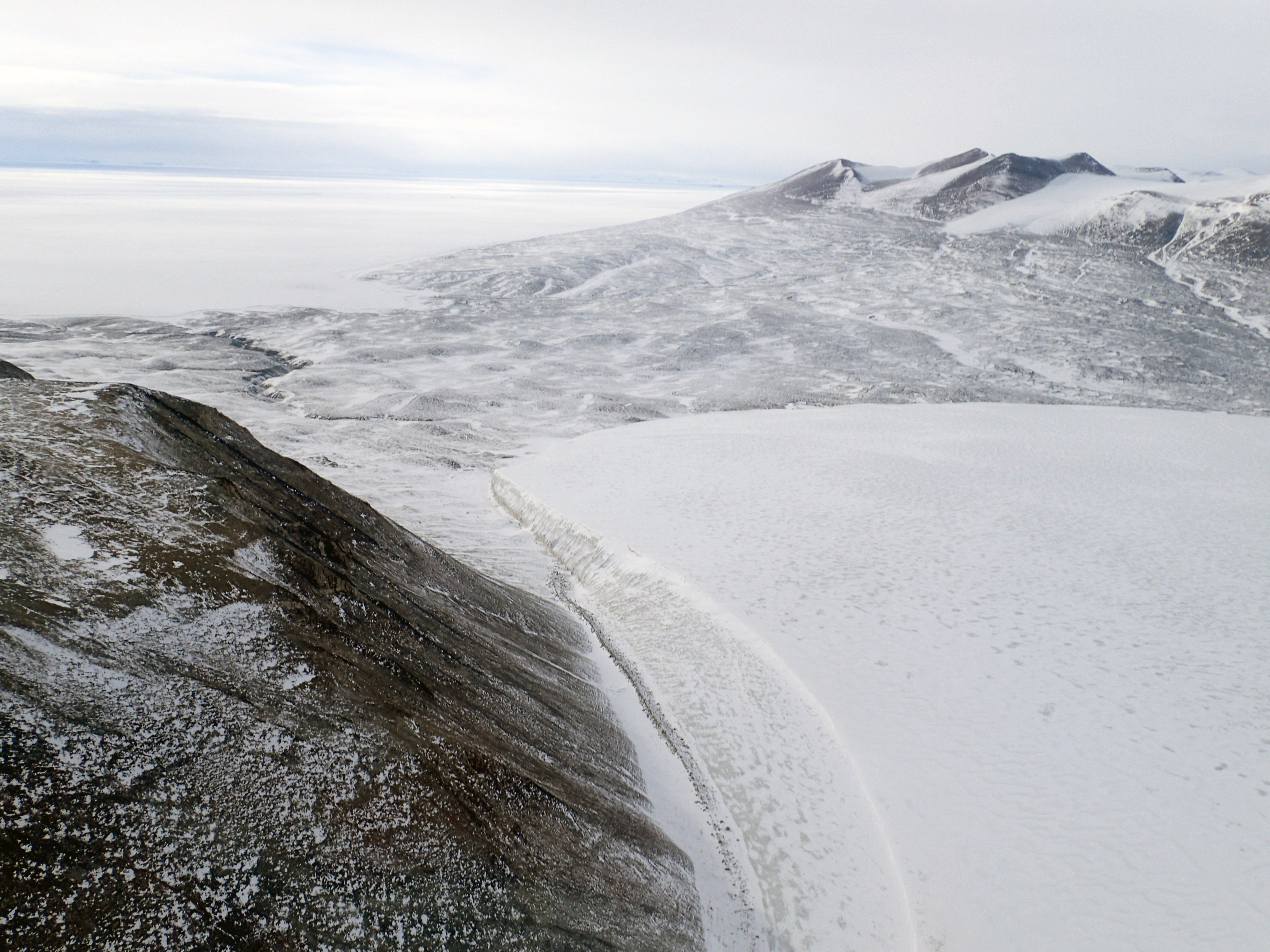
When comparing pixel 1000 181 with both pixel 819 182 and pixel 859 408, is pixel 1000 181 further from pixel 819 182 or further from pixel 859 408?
pixel 859 408

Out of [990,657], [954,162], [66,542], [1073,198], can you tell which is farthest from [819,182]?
[66,542]

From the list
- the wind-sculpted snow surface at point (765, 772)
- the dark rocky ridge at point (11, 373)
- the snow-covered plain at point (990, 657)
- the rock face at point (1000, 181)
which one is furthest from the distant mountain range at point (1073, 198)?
the dark rocky ridge at point (11, 373)

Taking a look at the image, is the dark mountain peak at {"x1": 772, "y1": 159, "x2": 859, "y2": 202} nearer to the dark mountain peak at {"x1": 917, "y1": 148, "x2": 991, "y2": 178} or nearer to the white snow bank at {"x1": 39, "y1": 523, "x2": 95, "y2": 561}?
the dark mountain peak at {"x1": 917, "y1": 148, "x2": 991, "y2": 178}

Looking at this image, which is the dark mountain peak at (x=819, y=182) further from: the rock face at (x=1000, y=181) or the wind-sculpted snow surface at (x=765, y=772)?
the wind-sculpted snow surface at (x=765, y=772)

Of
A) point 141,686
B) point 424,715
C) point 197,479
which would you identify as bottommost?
point 424,715

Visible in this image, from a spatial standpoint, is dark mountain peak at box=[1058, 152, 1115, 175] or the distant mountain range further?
dark mountain peak at box=[1058, 152, 1115, 175]

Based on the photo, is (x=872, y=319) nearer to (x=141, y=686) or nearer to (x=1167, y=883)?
(x=1167, y=883)

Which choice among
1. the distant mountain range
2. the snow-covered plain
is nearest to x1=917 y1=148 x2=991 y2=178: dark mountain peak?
the distant mountain range

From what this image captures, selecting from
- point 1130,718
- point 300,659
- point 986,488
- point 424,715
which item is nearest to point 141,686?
point 300,659
